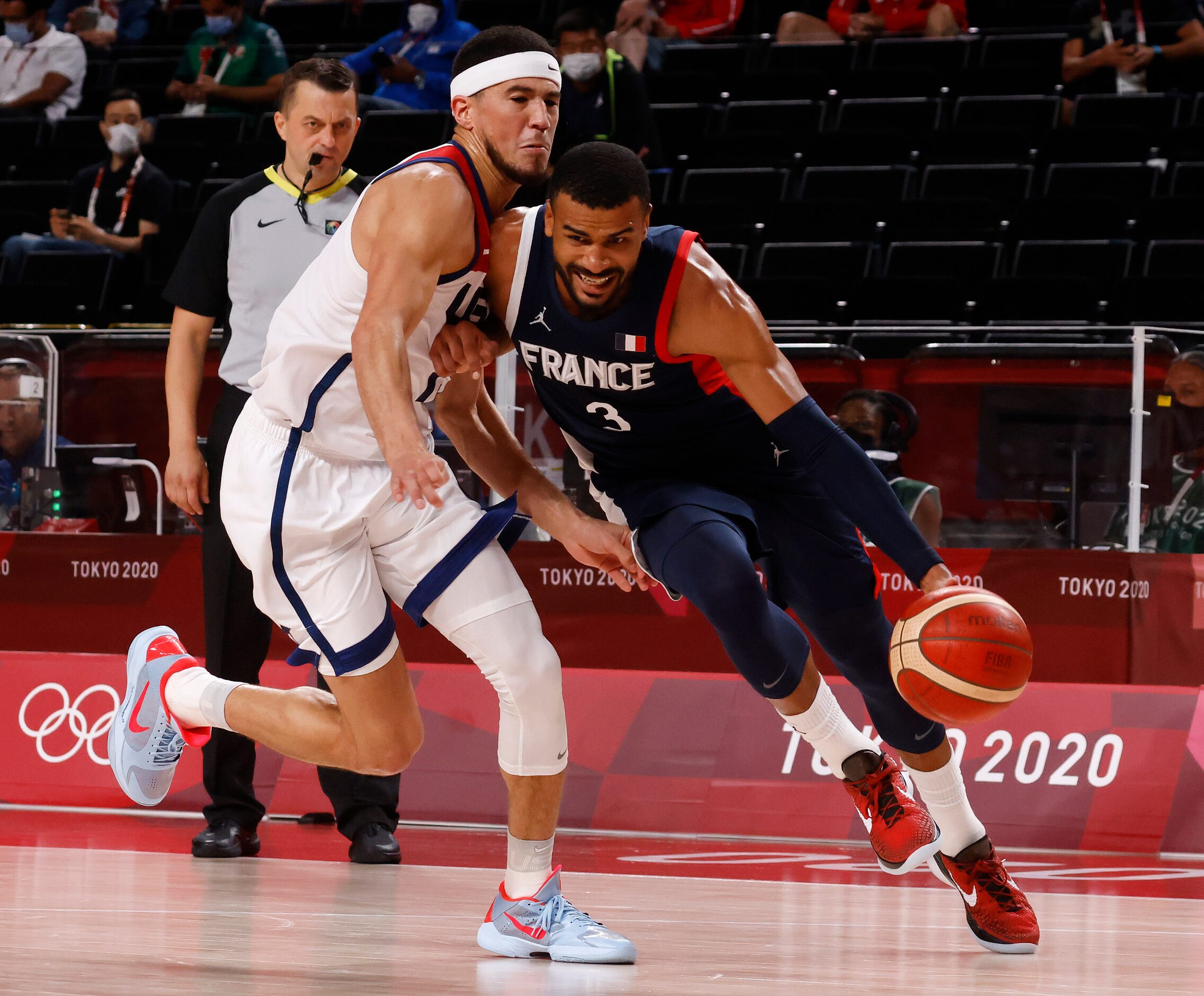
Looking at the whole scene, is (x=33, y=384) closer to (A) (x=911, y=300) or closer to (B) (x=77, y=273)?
(B) (x=77, y=273)

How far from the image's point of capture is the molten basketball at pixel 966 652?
10.2 feet

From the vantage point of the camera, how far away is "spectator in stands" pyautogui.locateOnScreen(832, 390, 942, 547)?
20.7 ft

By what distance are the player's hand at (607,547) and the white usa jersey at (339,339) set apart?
40 cm

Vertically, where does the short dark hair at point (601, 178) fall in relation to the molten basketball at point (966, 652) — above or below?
above

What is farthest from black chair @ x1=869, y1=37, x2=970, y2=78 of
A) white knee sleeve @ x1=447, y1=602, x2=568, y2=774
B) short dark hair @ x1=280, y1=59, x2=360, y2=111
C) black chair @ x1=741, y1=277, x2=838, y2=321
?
white knee sleeve @ x1=447, y1=602, x2=568, y2=774

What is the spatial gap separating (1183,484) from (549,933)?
12.4ft

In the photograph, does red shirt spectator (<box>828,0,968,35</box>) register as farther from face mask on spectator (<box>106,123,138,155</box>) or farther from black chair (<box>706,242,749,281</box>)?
face mask on spectator (<box>106,123,138,155</box>)

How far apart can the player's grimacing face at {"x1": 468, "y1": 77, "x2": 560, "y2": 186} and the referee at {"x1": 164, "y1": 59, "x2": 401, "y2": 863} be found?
1.48m

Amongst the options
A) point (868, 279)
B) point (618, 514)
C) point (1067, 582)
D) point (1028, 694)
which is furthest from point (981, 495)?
A: point (618, 514)

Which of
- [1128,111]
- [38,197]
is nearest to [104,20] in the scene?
[38,197]

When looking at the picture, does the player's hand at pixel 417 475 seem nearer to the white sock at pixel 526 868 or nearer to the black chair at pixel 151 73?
the white sock at pixel 526 868

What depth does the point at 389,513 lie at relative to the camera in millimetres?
3479

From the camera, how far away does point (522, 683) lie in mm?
3402

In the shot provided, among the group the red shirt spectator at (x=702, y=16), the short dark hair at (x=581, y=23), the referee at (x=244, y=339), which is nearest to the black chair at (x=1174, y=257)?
the short dark hair at (x=581, y=23)
